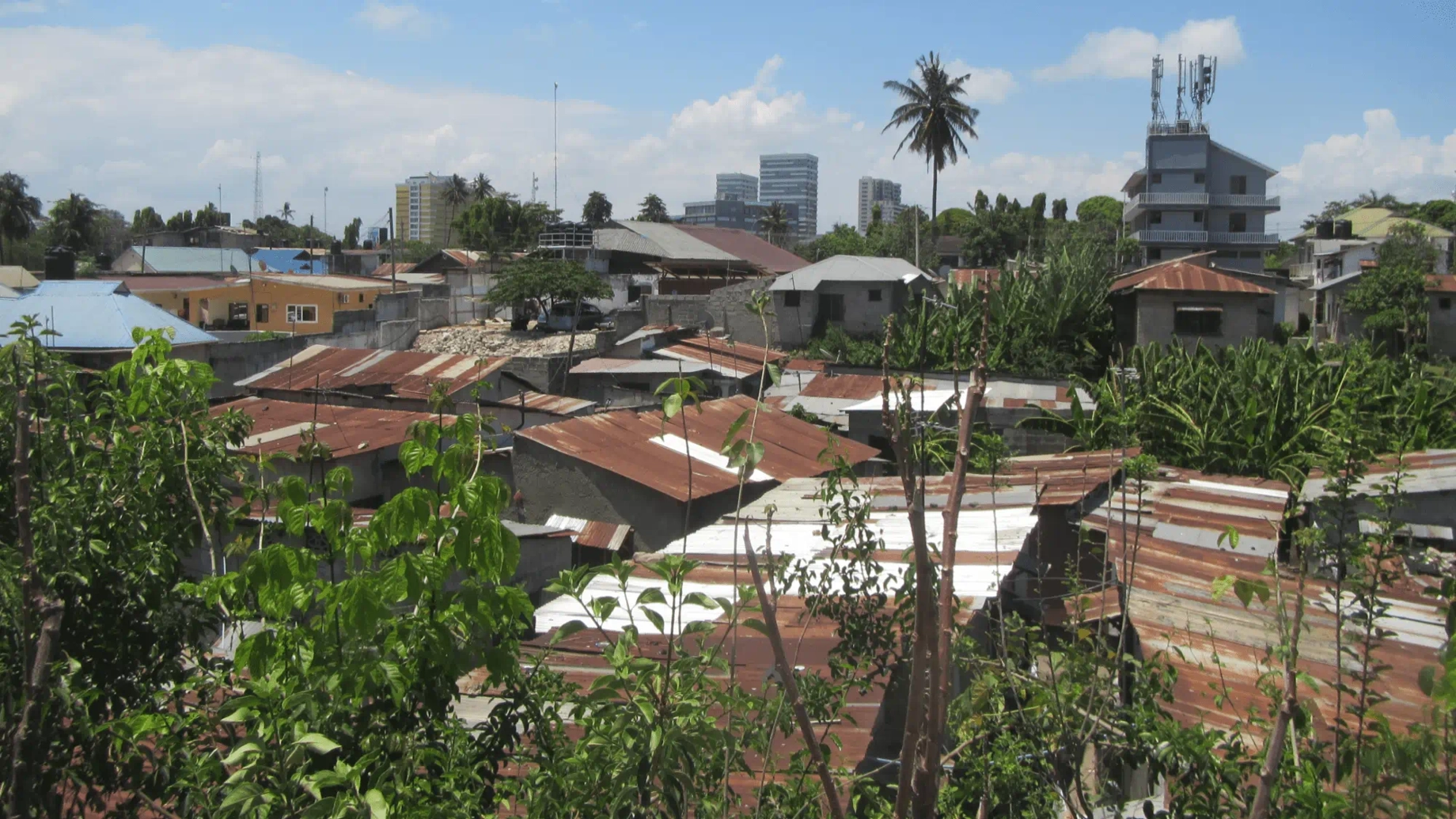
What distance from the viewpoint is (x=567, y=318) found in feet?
111

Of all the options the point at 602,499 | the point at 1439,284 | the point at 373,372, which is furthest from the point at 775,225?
the point at 602,499

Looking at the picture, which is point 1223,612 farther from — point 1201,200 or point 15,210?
point 15,210

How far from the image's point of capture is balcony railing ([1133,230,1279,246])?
169 feet

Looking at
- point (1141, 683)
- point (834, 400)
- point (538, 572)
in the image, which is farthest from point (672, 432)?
point (1141, 683)

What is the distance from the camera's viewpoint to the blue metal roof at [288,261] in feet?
185

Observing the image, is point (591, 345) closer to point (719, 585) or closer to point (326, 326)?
point (326, 326)

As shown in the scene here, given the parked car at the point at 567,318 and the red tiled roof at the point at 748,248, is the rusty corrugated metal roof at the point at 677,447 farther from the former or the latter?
the red tiled roof at the point at 748,248

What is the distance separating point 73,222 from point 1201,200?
58.7 m

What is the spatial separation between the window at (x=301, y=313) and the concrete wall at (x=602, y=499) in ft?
100

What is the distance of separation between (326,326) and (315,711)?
3960cm

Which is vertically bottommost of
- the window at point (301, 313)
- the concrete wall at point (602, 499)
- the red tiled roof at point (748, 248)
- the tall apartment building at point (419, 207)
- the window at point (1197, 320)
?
the concrete wall at point (602, 499)

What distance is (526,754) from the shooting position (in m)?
2.88

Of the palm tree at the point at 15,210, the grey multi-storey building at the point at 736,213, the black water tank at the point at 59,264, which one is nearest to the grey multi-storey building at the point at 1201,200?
the black water tank at the point at 59,264

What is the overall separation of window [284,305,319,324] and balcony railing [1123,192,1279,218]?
120 feet
